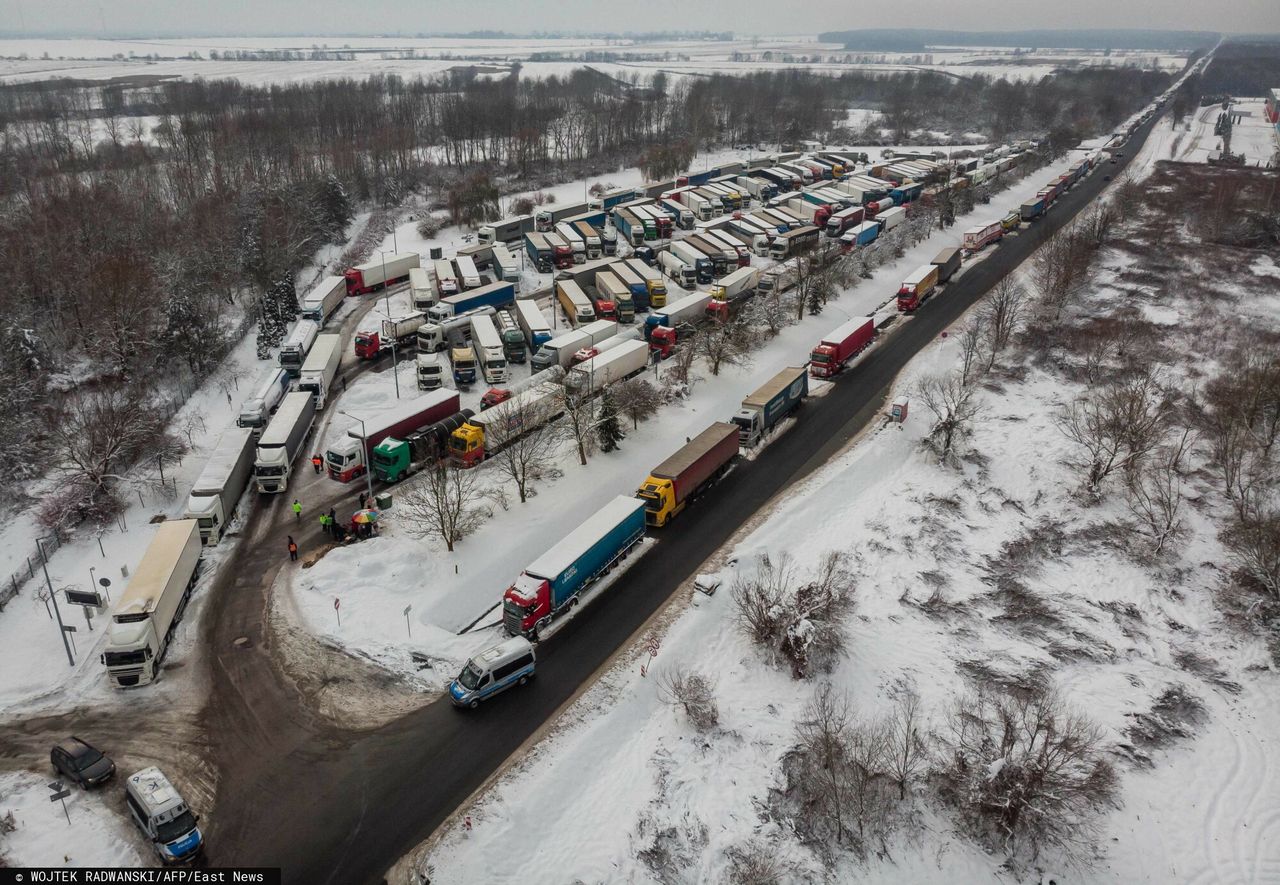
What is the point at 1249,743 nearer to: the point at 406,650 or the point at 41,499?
the point at 406,650

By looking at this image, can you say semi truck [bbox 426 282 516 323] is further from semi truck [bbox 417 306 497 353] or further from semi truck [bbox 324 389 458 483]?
semi truck [bbox 324 389 458 483]

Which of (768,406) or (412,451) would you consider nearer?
(412,451)

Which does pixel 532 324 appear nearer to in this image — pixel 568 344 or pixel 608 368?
pixel 568 344

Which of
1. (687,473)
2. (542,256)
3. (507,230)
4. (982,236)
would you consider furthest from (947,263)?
(687,473)

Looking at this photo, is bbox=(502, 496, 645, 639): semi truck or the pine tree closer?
bbox=(502, 496, 645, 639): semi truck

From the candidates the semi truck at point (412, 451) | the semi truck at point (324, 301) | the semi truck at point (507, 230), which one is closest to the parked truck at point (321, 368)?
the semi truck at point (324, 301)

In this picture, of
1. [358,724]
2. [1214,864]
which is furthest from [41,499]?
[1214,864]

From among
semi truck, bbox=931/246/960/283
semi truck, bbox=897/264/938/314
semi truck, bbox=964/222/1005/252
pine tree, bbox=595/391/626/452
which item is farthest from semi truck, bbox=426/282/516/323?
semi truck, bbox=964/222/1005/252
